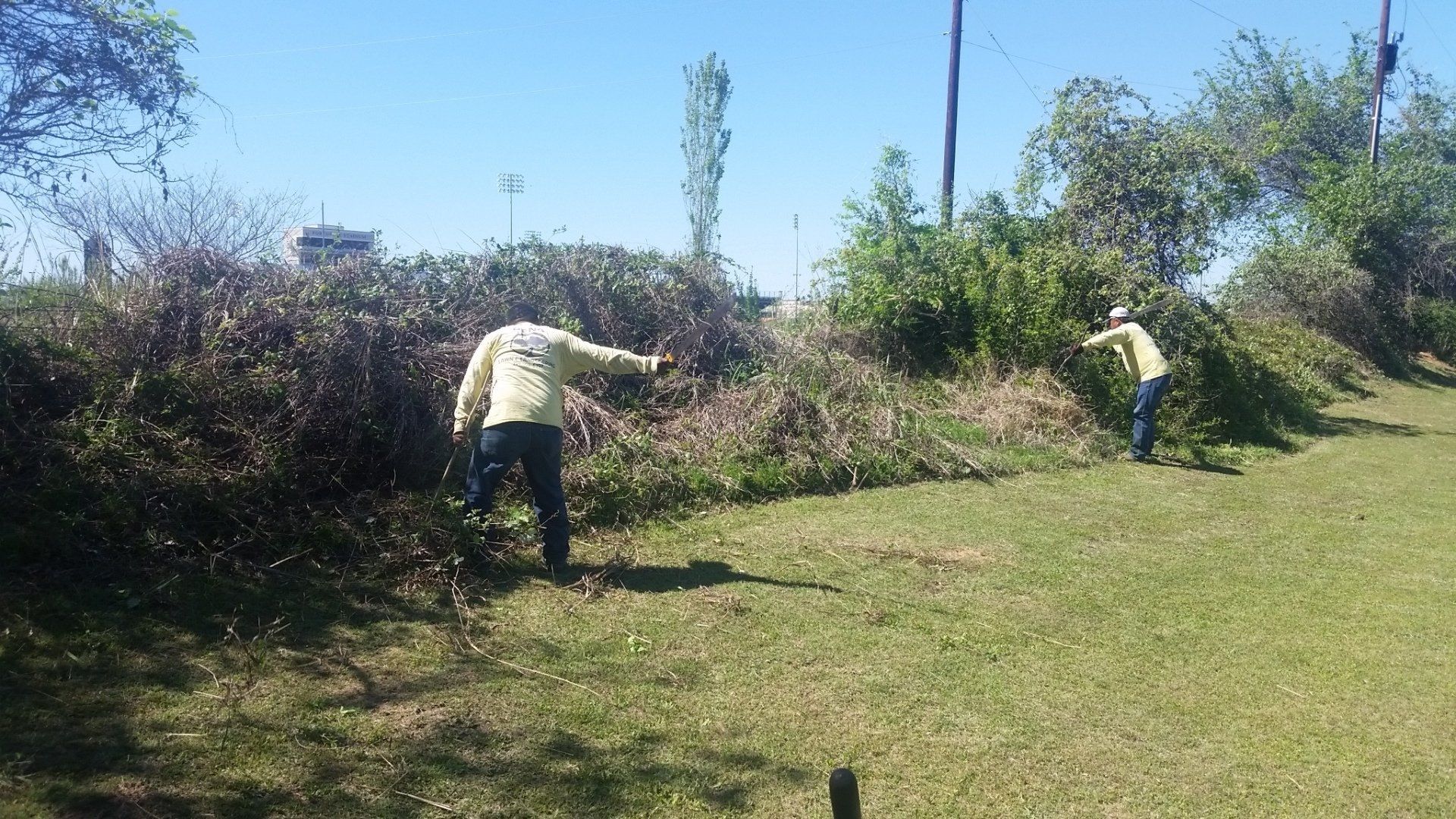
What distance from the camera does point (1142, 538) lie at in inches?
322

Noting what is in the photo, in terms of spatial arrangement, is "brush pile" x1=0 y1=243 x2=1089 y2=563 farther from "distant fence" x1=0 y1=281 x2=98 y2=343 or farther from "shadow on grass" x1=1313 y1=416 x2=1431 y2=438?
"shadow on grass" x1=1313 y1=416 x2=1431 y2=438

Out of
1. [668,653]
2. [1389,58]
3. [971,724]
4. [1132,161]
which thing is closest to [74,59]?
[668,653]

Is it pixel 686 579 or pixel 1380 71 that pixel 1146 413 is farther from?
pixel 1380 71

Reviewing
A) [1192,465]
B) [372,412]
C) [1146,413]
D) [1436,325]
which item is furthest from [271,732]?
[1436,325]

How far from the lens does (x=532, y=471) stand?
640 cm

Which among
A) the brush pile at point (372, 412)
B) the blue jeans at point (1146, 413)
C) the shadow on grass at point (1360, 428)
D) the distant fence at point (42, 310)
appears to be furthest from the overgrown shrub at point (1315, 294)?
the distant fence at point (42, 310)

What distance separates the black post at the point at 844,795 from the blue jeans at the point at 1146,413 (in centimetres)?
1061

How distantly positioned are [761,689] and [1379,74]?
94.6 ft

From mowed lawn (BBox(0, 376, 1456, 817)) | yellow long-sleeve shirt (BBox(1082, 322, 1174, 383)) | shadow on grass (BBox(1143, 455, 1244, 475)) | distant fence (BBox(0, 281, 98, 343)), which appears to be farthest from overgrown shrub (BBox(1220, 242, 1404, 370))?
distant fence (BBox(0, 281, 98, 343))

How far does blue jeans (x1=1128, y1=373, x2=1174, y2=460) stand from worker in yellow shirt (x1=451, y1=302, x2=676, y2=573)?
7.29 metres

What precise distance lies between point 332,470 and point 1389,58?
29.6 metres

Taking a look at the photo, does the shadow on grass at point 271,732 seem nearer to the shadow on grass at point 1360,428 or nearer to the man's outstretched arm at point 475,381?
the man's outstretched arm at point 475,381

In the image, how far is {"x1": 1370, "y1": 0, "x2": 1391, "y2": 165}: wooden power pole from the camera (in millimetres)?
25469

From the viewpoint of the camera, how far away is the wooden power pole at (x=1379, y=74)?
25.5 metres
